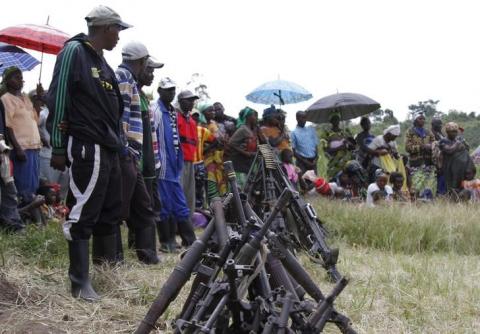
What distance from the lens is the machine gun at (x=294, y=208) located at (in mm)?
5686

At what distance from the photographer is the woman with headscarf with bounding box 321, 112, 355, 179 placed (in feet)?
39.1

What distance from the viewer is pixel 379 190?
10805mm

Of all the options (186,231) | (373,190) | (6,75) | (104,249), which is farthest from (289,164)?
(104,249)

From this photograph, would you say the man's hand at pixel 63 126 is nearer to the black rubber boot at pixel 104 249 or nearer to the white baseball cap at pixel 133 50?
the black rubber boot at pixel 104 249

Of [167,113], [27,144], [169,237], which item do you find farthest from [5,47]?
[169,237]

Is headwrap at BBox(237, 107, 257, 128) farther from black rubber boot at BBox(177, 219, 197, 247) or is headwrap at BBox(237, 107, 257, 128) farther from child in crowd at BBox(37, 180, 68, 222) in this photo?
child in crowd at BBox(37, 180, 68, 222)

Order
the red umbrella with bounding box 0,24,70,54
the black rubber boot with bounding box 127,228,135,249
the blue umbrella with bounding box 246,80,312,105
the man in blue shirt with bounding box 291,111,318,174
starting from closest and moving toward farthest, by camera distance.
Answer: the black rubber boot with bounding box 127,228,135,249 → the red umbrella with bounding box 0,24,70,54 → the man in blue shirt with bounding box 291,111,318,174 → the blue umbrella with bounding box 246,80,312,105

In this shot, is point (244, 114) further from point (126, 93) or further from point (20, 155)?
point (126, 93)

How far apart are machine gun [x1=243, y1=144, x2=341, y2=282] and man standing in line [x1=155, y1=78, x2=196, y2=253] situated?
34.7 inches

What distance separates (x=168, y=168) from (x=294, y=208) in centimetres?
172

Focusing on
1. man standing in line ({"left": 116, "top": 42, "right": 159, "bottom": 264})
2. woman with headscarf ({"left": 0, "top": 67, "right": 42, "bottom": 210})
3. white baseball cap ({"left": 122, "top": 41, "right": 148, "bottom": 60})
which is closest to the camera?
man standing in line ({"left": 116, "top": 42, "right": 159, "bottom": 264})

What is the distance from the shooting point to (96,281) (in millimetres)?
5066

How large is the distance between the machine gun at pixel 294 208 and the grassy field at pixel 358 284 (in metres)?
0.24

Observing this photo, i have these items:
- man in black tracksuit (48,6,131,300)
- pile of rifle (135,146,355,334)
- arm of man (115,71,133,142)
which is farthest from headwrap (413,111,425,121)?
pile of rifle (135,146,355,334)
